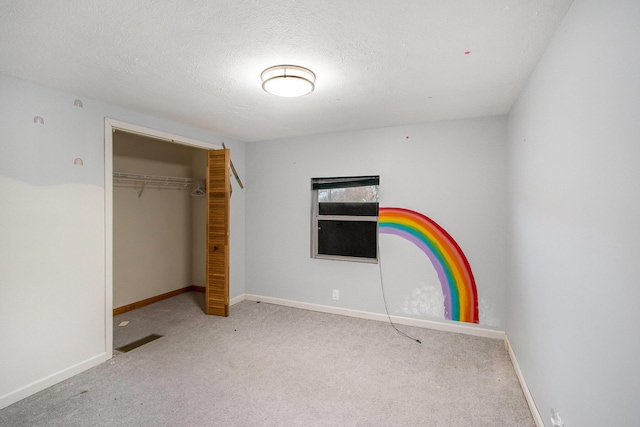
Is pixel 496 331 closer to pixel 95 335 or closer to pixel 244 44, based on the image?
pixel 244 44

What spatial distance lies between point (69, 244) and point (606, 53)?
3519 millimetres

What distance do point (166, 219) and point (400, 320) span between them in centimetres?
362

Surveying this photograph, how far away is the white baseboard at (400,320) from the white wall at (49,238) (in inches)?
83.8

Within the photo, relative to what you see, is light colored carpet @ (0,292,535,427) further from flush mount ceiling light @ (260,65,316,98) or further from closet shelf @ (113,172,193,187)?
flush mount ceiling light @ (260,65,316,98)

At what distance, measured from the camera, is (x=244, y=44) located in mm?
1804

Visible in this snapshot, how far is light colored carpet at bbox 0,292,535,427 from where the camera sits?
6.68 feet

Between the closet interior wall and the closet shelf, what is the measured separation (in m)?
0.05

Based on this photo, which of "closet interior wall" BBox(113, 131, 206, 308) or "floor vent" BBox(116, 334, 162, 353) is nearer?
"floor vent" BBox(116, 334, 162, 353)

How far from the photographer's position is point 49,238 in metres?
2.44

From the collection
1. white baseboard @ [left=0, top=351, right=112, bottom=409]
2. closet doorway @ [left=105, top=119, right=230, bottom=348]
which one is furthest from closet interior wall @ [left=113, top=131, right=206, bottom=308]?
white baseboard @ [left=0, top=351, right=112, bottom=409]

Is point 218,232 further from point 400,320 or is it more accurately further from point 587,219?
point 587,219

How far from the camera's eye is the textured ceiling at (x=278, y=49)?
1.50 m

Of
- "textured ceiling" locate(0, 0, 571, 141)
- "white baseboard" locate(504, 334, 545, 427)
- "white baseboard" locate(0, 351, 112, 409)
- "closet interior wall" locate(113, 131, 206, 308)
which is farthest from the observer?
"closet interior wall" locate(113, 131, 206, 308)

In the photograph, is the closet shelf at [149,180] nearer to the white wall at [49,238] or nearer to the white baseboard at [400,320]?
the white wall at [49,238]
